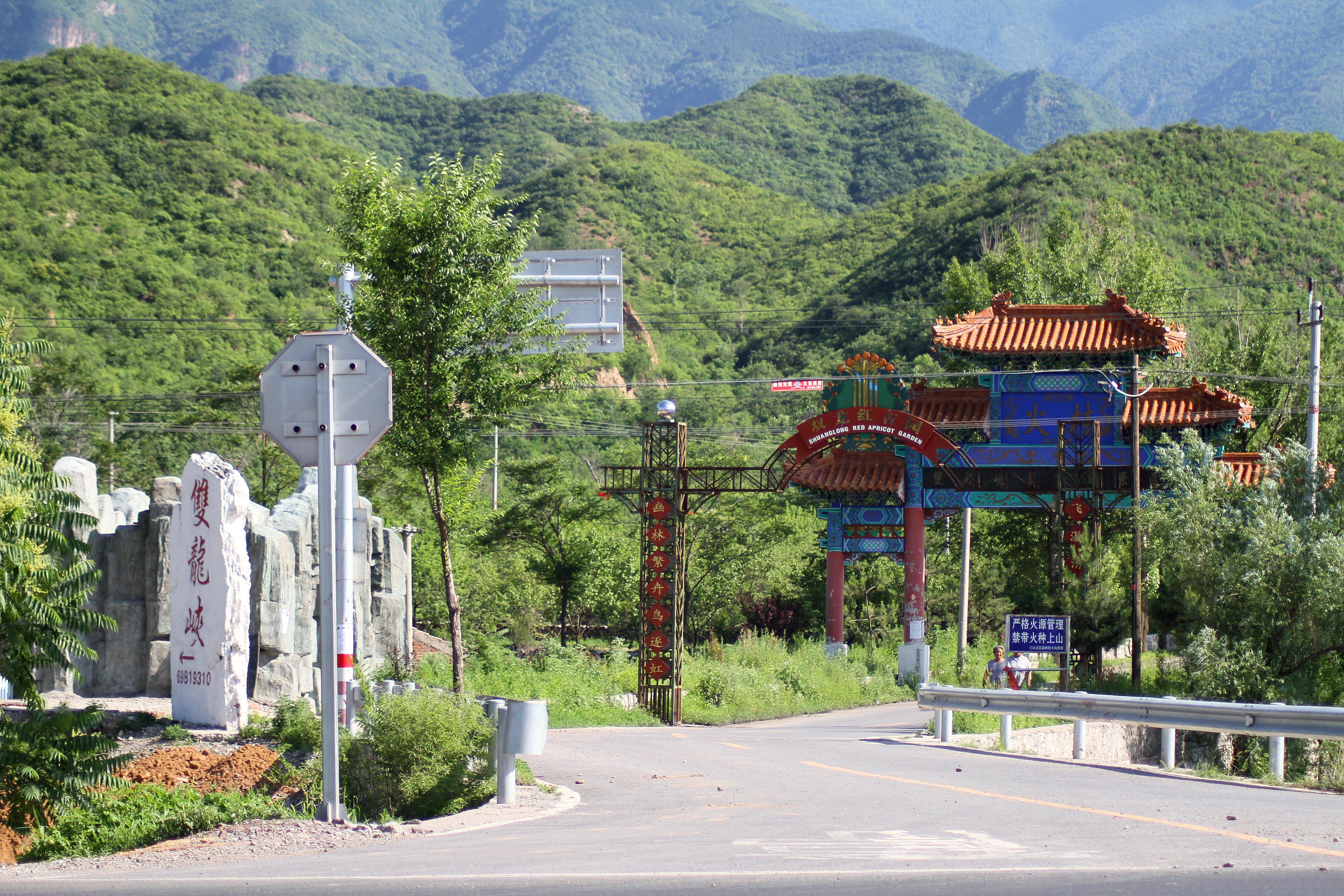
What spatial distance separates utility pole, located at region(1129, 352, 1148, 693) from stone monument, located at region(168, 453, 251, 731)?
14075 mm

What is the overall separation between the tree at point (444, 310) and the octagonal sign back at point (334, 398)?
6.78 metres

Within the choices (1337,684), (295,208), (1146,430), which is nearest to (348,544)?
(1337,684)

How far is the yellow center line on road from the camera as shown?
8.05 m

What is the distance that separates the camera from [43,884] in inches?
297

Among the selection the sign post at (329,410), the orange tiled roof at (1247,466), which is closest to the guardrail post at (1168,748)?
the sign post at (329,410)

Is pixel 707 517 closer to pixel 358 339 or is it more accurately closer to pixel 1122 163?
pixel 358 339

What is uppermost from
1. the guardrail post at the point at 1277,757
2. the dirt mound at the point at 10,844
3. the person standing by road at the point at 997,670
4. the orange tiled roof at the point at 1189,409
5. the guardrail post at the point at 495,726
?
the orange tiled roof at the point at 1189,409

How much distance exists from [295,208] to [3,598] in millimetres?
66093

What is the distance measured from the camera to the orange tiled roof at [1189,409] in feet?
87.0

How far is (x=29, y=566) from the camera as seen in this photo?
1107cm

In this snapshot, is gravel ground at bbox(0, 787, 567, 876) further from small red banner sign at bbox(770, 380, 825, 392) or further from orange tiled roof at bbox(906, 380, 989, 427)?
orange tiled roof at bbox(906, 380, 989, 427)

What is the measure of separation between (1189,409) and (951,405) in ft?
16.4

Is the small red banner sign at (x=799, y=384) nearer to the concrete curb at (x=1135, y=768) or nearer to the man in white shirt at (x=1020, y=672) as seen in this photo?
the man in white shirt at (x=1020, y=672)

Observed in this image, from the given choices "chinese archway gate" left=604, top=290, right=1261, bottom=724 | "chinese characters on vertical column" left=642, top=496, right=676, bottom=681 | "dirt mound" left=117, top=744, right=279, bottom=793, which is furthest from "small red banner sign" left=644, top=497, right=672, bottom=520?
"dirt mound" left=117, top=744, right=279, bottom=793
